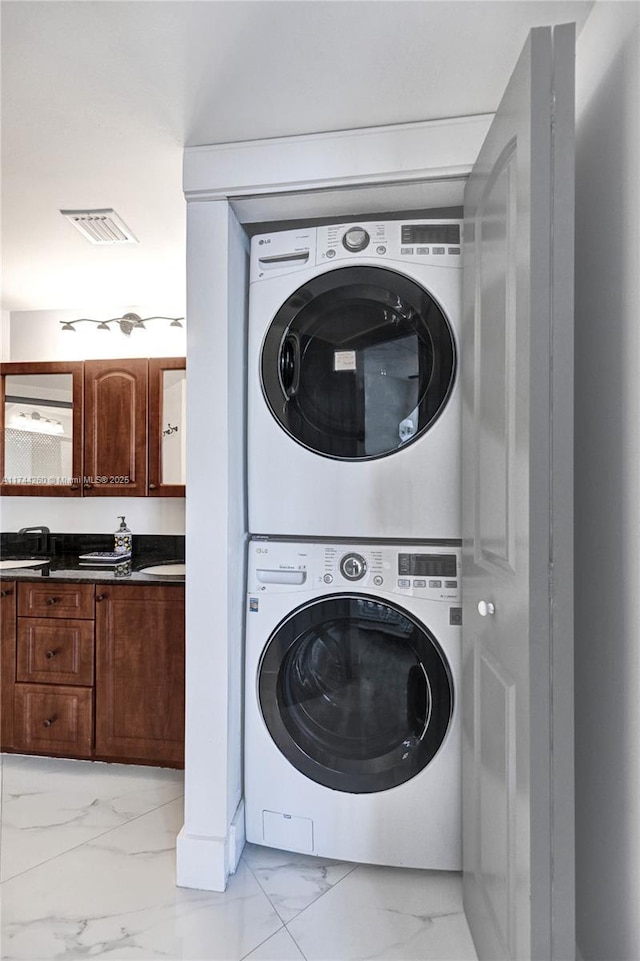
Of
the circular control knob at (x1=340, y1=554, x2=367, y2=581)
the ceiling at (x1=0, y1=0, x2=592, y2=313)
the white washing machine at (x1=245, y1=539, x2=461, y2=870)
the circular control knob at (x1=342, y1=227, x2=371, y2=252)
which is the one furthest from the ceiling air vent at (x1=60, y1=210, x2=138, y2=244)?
the circular control knob at (x1=340, y1=554, x2=367, y2=581)

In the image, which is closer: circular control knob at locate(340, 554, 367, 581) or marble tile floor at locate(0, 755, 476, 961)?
marble tile floor at locate(0, 755, 476, 961)

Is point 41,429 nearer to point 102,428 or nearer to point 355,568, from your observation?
point 102,428

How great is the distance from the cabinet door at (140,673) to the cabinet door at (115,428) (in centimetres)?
73

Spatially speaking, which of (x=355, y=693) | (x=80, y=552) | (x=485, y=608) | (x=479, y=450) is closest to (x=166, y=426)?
(x=80, y=552)

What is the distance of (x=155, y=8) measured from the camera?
1336 millimetres

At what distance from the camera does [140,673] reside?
2.72 metres

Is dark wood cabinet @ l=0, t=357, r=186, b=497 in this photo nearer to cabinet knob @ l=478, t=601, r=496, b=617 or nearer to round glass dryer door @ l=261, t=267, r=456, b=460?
round glass dryer door @ l=261, t=267, r=456, b=460

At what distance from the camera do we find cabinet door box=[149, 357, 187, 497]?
324cm

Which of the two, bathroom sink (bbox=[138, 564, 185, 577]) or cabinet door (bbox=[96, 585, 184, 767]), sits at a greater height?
bathroom sink (bbox=[138, 564, 185, 577])

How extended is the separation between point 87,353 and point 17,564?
4.24 ft

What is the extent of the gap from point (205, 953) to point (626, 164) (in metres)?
2.09

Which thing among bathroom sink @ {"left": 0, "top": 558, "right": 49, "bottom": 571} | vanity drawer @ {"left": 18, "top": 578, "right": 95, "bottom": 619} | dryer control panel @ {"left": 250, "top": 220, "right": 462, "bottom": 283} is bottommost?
vanity drawer @ {"left": 18, "top": 578, "right": 95, "bottom": 619}

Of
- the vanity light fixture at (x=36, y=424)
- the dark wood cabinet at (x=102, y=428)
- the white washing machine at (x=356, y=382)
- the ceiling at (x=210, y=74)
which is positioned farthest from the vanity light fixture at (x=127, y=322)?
the white washing machine at (x=356, y=382)

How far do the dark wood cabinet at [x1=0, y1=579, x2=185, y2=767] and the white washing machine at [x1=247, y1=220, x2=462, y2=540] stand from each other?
1024 mm
